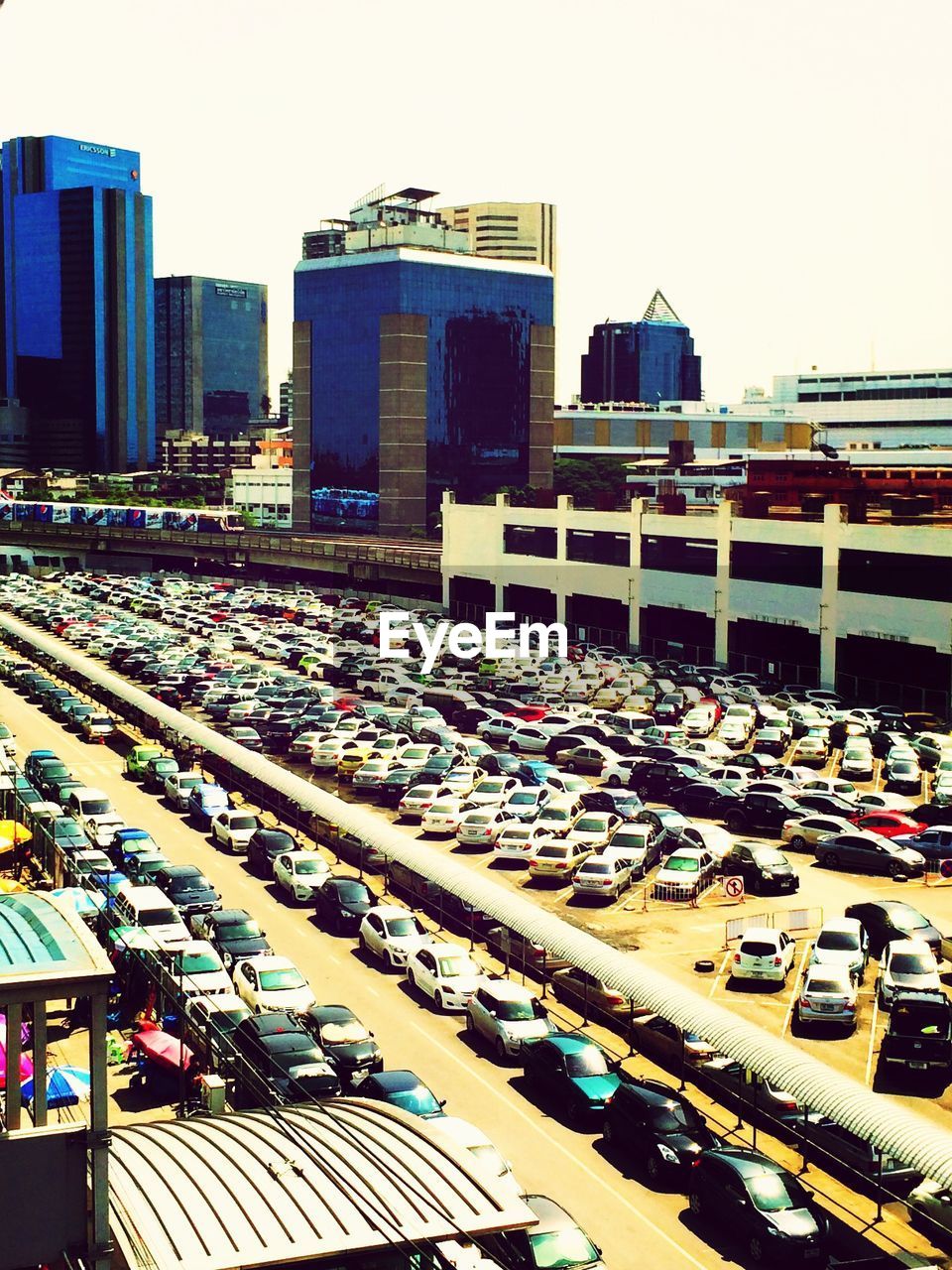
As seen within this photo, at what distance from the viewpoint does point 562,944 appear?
29562 millimetres

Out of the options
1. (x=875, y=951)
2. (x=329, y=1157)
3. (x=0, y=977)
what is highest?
(x=0, y=977)

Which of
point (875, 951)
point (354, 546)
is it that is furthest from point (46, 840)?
point (354, 546)

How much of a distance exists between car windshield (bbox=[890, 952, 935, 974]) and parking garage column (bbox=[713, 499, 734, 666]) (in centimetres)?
4910

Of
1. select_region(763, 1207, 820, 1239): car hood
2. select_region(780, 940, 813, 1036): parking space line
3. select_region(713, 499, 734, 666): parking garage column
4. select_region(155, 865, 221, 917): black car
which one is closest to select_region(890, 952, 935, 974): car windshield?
select_region(780, 940, 813, 1036): parking space line

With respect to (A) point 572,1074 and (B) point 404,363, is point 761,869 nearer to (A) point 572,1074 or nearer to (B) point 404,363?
(A) point 572,1074

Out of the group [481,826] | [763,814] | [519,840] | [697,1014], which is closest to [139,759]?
[481,826]

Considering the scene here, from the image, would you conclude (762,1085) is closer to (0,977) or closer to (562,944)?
(562,944)

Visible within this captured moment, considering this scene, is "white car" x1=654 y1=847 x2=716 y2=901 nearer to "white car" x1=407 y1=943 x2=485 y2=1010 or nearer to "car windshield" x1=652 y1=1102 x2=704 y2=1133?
"white car" x1=407 y1=943 x2=485 y2=1010

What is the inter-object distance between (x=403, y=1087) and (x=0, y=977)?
1257 cm

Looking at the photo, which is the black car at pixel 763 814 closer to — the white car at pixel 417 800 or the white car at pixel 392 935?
the white car at pixel 417 800

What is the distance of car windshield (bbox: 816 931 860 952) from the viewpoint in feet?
110

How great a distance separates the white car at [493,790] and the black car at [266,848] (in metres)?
7.40

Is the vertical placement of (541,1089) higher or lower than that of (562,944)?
lower

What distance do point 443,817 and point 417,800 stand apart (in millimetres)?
2006
